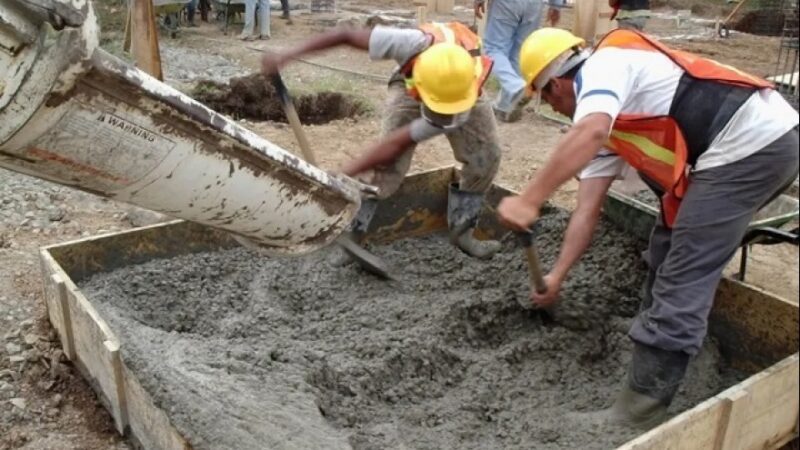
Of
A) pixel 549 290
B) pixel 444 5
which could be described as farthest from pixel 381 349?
pixel 444 5

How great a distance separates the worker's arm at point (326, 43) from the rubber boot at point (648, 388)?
2.04m

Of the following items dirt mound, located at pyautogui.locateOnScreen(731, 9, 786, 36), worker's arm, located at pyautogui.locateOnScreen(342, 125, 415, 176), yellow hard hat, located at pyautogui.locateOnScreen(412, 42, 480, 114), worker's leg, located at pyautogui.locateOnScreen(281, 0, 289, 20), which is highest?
yellow hard hat, located at pyautogui.locateOnScreen(412, 42, 480, 114)

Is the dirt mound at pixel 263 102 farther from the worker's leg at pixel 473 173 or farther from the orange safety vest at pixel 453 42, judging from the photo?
the orange safety vest at pixel 453 42

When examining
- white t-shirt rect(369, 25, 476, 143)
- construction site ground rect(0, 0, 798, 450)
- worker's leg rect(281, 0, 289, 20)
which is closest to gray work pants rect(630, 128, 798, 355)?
construction site ground rect(0, 0, 798, 450)

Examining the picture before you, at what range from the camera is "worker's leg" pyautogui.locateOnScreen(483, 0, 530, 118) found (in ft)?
25.5

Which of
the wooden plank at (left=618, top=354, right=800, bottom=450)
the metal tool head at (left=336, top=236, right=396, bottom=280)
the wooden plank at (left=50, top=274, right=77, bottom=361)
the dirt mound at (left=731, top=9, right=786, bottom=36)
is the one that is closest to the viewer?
the wooden plank at (left=618, top=354, right=800, bottom=450)

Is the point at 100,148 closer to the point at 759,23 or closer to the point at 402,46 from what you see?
the point at 402,46

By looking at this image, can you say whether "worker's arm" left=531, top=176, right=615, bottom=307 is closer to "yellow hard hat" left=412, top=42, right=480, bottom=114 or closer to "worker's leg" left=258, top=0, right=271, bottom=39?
"yellow hard hat" left=412, top=42, right=480, bottom=114

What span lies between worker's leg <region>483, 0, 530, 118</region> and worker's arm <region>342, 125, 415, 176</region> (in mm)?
3480

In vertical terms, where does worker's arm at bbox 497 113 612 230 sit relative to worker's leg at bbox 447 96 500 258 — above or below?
above

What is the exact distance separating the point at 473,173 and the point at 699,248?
6.22 feet

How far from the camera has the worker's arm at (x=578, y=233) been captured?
11.2ft

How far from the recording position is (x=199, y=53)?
10859 mm

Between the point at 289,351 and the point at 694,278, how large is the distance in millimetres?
1678
